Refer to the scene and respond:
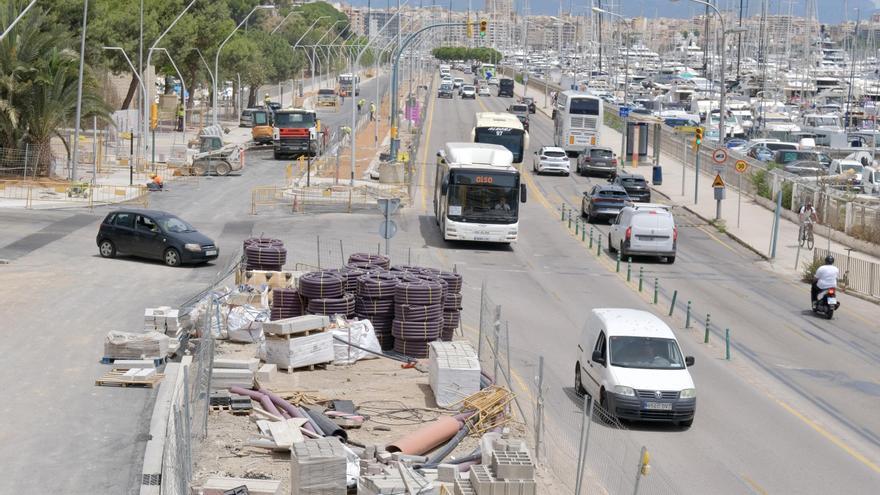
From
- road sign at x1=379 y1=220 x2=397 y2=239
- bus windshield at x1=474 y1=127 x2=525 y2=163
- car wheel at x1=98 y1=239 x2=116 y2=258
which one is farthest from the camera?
bus windshield at x1=474 y1=127 x2=525 y2=163

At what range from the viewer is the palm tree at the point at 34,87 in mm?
52531

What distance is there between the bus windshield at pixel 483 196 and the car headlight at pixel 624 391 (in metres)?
20.2

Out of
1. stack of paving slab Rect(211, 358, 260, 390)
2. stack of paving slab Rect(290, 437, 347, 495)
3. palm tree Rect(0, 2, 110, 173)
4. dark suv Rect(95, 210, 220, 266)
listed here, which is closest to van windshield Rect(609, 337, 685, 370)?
stack of paving slab Rect(211, 358, 260, 390)

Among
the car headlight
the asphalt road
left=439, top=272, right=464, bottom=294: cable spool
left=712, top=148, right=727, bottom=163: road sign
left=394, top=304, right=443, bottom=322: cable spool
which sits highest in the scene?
Answer: left=712, top=148, right=727, bottom=163: road sign

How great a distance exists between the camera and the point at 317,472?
1527 cm

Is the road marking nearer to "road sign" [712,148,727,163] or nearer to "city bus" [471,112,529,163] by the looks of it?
"city bus" [471,112,529,163]

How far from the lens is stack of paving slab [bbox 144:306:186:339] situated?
24828 millimetres


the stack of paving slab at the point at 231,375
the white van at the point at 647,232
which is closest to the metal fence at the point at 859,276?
the white van at the point at 647,232

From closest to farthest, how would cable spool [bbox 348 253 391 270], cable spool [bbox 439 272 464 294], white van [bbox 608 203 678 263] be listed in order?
cable spool [bbox 439 272 464 294] < cable spool [bbox 348 253 391 270] < white van [bbox 608 203 678 263]

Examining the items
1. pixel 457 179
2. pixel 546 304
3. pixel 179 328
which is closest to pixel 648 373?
pixel 179 328

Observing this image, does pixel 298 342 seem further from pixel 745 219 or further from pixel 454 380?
pixel 745 219

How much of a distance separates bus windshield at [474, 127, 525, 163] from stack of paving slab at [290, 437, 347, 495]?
142ft

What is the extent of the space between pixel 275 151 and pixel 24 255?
33.5 m

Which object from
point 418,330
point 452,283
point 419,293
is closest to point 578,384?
point 418,330
